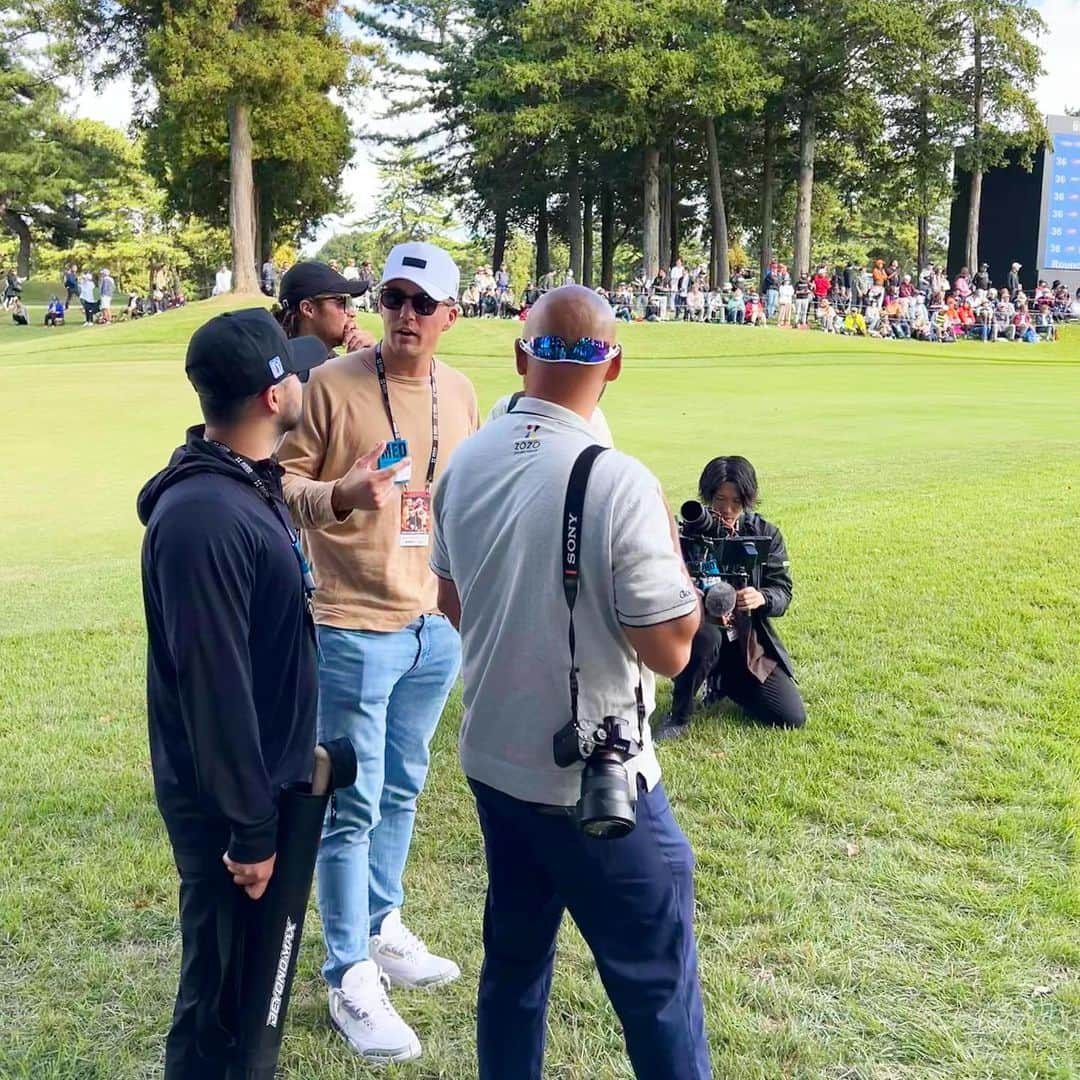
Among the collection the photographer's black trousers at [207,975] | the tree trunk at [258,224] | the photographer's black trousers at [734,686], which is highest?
the tree trunk at [258,224]

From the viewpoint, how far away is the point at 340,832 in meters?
3.02

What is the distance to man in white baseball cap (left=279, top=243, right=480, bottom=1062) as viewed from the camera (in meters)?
3.01

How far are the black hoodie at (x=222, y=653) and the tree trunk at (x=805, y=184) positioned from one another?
4263cm

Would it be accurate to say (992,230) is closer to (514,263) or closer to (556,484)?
(514,263)

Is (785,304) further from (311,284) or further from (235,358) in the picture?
(235,358)

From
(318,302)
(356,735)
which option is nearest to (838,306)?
(318,302)

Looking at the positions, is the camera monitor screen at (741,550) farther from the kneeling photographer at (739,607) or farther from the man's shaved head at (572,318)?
the man's shaved head at (572,318)

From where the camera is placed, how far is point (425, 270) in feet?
10.3

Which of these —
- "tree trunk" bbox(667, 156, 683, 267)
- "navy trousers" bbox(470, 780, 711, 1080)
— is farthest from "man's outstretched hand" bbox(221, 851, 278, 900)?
"tree trunk" bbox(667, 156, 683, 267)

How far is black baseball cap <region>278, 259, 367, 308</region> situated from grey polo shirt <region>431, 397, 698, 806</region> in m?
1.67

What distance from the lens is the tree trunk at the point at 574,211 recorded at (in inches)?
1870

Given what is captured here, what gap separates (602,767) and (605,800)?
0.07 meters

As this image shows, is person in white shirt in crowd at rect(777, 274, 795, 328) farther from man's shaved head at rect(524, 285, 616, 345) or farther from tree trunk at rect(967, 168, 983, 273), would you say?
man's shaved head at rect(524, 285, 616, 345)

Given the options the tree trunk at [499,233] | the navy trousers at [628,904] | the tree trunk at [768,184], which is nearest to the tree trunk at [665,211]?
the tree trunk at [768,184]
